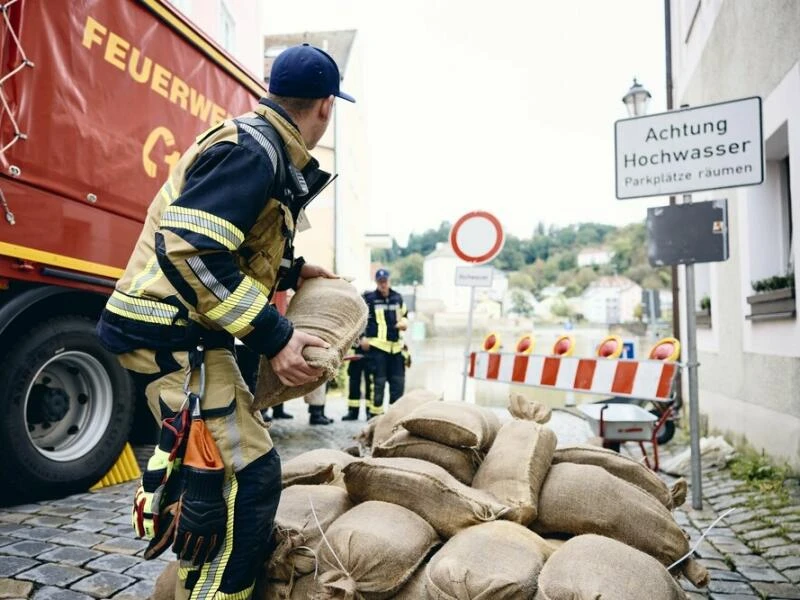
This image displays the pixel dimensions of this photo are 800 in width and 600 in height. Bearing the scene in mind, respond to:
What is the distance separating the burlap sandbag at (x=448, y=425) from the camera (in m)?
2.79

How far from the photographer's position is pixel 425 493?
7.97 feet

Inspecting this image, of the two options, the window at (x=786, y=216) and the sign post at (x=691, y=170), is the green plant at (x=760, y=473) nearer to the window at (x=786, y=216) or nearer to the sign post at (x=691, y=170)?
the sign post at (x=691, y=170)

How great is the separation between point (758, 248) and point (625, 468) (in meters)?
4.51

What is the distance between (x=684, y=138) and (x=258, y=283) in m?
3.81

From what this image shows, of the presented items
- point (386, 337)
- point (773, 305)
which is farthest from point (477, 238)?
point (773, 305)

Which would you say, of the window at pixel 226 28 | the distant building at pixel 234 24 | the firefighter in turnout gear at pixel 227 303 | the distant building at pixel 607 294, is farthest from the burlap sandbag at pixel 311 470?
the distant building at pixel 607 294

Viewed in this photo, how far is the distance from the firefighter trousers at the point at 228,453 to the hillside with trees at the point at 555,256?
95.7 meters

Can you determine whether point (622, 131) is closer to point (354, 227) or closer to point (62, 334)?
point (62, 334)

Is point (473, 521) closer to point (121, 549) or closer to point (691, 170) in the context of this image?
point (121, 549)

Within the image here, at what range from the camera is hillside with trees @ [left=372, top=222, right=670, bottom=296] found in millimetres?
107062

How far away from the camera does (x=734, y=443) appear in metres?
6.65

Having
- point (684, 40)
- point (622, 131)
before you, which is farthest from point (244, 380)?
point (684, 40)

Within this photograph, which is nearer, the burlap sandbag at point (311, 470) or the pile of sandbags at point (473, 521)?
the pile of sandbags at point (473, 521)

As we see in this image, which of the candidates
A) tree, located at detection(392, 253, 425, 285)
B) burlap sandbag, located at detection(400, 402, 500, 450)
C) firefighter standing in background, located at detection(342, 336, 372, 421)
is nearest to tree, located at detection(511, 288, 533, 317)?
tree, located at detection(392, 253, 425, 285)
